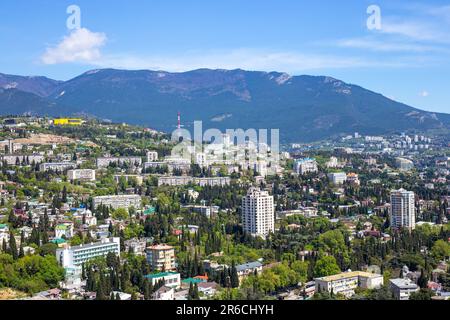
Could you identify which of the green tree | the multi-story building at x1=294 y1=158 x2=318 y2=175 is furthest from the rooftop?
the multi-story building at x1=294 y1=158 x2=318 y2=175

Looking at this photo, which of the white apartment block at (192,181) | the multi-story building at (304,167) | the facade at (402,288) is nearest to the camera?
the facade at (402,288)

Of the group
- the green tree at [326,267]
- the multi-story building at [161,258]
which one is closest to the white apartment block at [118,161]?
the multi-story building at [161,258]

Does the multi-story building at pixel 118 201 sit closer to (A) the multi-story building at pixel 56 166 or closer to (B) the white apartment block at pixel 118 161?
(A) the multi-story building at pixel 56 166

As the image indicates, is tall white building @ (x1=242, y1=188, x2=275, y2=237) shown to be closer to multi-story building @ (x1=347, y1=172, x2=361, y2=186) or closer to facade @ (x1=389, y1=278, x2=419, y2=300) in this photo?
facade @ (x1=389, y1=278, x2=419, y2=300)

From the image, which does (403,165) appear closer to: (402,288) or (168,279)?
(402,288)

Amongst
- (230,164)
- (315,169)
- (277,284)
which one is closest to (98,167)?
(230,164)

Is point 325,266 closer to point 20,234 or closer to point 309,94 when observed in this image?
point 20,234
